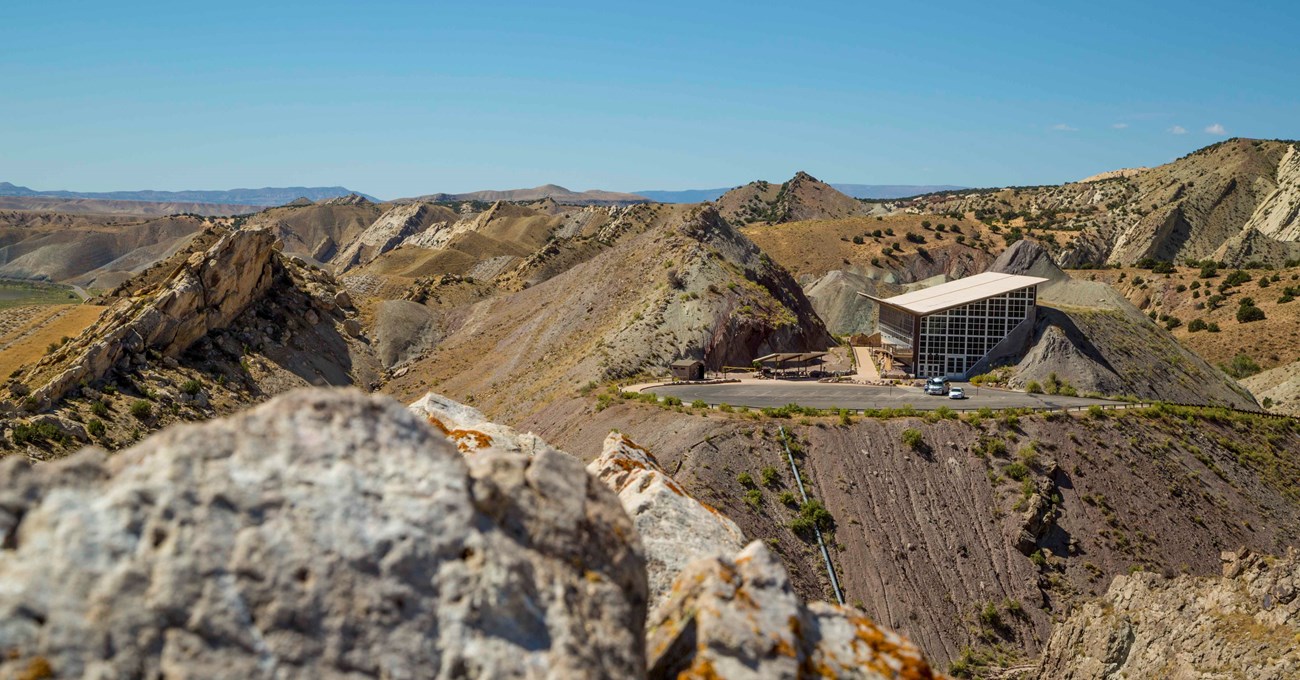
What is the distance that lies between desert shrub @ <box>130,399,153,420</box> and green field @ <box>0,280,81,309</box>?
3494 inches

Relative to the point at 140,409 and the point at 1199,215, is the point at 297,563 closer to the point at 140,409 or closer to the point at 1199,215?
the point at 140,409

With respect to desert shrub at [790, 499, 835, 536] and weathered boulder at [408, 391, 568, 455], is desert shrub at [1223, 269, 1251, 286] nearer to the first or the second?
desert shrub at [790, 499, 835, 536]

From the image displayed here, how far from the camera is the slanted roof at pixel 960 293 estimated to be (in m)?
49.7

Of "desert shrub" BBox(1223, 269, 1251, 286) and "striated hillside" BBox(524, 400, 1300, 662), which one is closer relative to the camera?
"striated hillside" BBox(524, 400, 1300, 662)

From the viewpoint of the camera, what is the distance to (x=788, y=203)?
148250mm

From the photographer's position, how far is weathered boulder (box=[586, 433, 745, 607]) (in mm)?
9727

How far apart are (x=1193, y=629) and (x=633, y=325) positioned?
34121mm

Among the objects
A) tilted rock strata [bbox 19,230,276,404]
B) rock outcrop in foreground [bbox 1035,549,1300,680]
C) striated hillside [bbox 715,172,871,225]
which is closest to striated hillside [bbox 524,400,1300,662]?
rock outcrop in foreground [bbox 1035,549,1300,680]

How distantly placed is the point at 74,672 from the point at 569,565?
291cm

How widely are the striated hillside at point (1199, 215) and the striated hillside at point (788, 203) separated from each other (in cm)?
2250

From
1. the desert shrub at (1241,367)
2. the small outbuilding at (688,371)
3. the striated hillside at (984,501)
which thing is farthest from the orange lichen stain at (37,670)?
the desert shrub at (1241,367)

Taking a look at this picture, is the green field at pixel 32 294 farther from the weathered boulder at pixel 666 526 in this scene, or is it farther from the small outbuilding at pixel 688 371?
the weathered boulder at pixel 666 526

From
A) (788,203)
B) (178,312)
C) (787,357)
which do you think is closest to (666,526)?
(787,357)

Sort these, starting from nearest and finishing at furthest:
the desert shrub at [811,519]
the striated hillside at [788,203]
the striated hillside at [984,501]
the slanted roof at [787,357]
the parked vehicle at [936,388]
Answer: the striated hillside at [984,501] < the desert shrub at [811,519] < the parked vehicle at [936,388] < the slanted roof at [787,357] < the striated hillside at [788,203]
